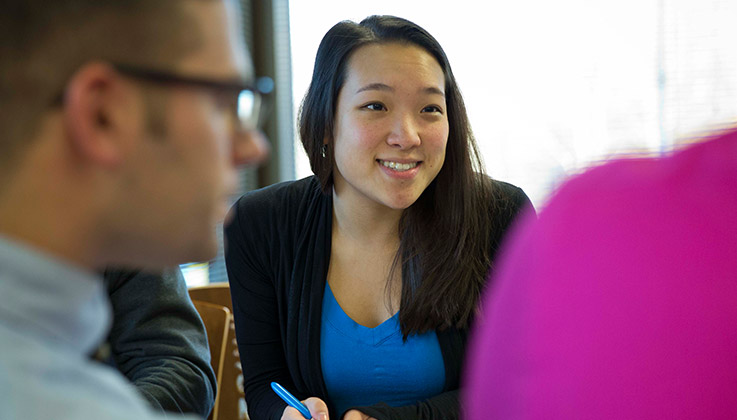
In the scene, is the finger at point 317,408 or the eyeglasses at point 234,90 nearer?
the eyeglasses at point 234,90

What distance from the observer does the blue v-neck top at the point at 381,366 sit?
149cm

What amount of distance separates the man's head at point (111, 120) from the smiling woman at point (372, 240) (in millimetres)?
984

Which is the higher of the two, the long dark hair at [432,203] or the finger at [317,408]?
the long dark hair at [432,203]

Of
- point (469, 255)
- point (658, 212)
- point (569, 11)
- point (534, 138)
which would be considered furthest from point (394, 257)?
point (569, 11)

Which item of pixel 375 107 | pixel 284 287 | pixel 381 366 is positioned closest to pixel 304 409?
pixel 381 366

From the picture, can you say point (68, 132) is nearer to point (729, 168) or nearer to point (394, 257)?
point (729, 168)

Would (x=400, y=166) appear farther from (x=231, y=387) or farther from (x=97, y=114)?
(x=97, y=114)

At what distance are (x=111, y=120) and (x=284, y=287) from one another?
46.0 inches

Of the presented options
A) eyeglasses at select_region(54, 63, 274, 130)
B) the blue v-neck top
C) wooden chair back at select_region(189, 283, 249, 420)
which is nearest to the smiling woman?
the blue v-neck top

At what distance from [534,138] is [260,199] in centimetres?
198

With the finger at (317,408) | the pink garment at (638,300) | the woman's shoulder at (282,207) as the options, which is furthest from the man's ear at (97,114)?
the woman's shoulder at (282,207)

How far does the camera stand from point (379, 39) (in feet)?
5.23

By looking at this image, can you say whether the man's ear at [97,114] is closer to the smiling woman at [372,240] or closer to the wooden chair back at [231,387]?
the smiling woman at [372,240]

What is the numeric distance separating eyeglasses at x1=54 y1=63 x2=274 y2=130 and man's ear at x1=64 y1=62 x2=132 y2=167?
0.04 feet
